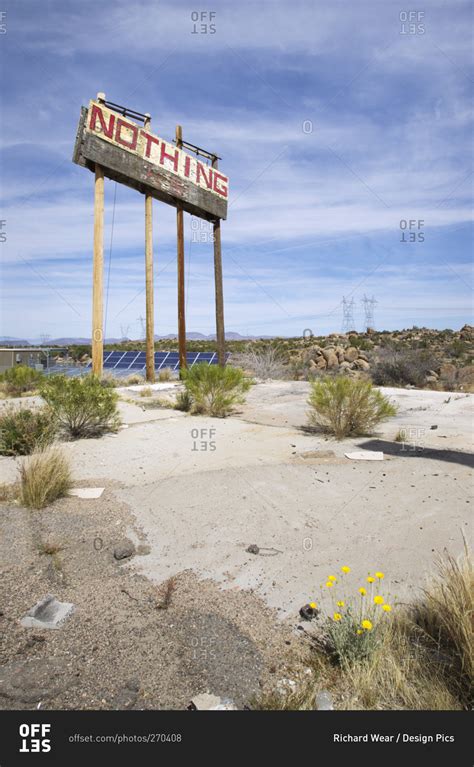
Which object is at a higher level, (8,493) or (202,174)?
(202,174)

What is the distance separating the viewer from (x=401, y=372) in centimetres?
A: 1803

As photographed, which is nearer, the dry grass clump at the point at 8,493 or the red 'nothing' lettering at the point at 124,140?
the dry grass clump at the point at 8,493

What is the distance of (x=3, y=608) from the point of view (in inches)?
111

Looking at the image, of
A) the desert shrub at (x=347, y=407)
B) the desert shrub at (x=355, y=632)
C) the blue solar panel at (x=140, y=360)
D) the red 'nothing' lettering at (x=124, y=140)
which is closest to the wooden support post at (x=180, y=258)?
the red 'nothing' lettering at (x=124, y=140)

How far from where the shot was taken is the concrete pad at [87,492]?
4758 millimetres

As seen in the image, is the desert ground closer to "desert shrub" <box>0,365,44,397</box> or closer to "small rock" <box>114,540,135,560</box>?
"small rock" <box>114,540,135,560</box>

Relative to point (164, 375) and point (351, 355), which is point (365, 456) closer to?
point (164, 375)

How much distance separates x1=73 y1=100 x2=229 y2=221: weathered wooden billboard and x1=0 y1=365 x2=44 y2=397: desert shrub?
20.3 feet

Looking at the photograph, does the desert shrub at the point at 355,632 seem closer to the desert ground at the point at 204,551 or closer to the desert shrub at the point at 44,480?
the desert ground at the point at 204,551

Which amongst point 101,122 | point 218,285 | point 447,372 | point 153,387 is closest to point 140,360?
point 218,285
